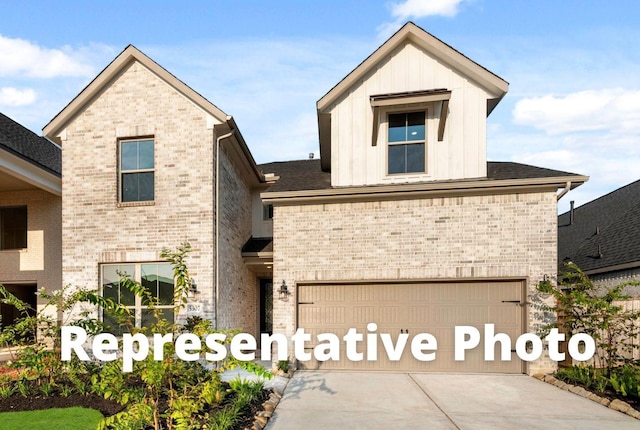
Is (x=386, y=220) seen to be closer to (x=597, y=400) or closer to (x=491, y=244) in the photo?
(x=491, y=244)

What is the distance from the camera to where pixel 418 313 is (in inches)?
369

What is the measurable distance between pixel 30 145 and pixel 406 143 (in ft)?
42.9

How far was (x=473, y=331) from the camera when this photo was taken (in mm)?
9133

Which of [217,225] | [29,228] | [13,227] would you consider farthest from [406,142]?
[13,227]

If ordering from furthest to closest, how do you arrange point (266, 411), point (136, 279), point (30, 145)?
point (30, 145) < point (136, 279) < point (266, 411)

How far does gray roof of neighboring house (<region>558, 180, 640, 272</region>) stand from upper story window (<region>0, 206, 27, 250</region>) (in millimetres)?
19030

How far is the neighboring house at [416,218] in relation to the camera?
8.98 metres

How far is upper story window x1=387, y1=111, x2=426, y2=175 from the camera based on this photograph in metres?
9.88

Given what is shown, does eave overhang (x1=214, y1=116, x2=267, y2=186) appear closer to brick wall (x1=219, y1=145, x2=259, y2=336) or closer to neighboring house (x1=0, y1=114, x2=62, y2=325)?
brick wall (x1=219, y1=145, x2=259, y2=336)

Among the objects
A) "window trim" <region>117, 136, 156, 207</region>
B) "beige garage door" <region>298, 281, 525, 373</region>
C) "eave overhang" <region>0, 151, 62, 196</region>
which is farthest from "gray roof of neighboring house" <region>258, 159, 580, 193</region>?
"eave overhang" <region>0, 151, 62, 196</region>

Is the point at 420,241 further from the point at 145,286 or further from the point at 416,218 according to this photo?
the point at 145,286

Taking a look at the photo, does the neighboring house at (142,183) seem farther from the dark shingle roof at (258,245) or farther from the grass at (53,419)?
the grass at (53,419)

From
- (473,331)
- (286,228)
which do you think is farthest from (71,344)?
(473,331)

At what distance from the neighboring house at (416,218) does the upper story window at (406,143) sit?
27 mm
